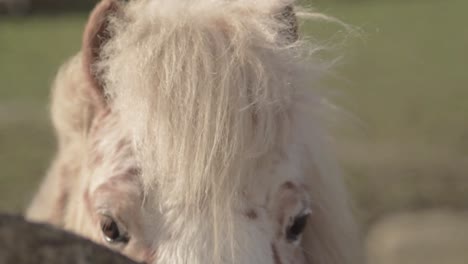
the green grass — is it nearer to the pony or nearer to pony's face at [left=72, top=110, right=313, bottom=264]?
the pony

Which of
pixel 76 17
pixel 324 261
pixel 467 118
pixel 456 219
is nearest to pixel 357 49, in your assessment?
pixel 467 118

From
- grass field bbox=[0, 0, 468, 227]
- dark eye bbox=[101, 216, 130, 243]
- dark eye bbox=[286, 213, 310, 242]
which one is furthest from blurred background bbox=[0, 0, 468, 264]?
dark eye bbox=[101, 216, 130, 243]

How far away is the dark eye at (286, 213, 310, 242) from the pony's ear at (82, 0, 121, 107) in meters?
0.59

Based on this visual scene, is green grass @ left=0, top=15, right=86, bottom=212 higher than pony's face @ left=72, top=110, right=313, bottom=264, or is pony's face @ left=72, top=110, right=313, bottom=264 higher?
pony's face @ left=72, top=110, right=313, bottom=264

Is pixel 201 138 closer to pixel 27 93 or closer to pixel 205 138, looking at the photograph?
pixel 205 138

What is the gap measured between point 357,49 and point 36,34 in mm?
6537

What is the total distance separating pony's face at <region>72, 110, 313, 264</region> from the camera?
2.27 metres

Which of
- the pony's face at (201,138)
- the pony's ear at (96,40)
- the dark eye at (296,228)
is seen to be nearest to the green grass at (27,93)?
the pony's ear at (96,40)

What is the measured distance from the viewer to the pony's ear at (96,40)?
8.77ft

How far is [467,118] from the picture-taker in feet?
36.6

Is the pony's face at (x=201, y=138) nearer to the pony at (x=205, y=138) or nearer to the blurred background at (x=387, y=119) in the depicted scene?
the pony at (x=205, y=138)

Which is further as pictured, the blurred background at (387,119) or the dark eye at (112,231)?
the blurred background at (387,119)

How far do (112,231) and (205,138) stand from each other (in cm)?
31

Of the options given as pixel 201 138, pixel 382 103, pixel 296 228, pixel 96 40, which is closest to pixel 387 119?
pixel 382 103
